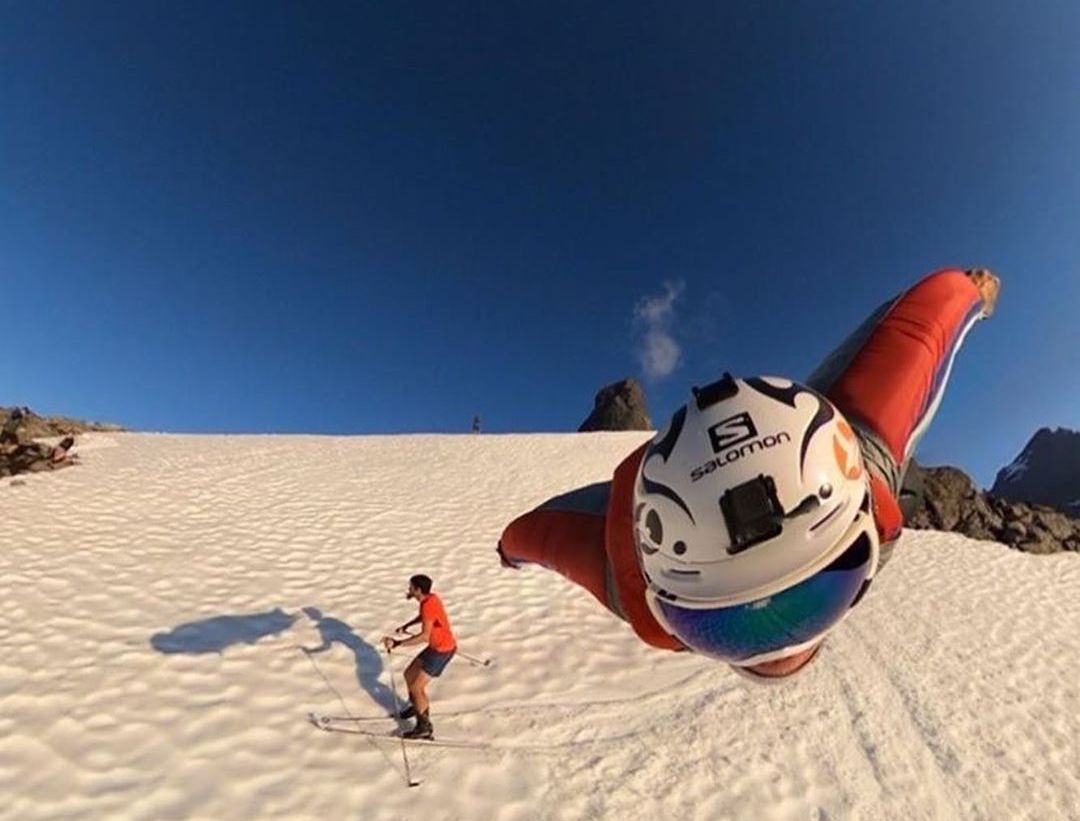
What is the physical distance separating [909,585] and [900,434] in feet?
38.3

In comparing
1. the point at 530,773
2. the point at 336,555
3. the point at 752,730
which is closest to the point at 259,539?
the point at 336,555

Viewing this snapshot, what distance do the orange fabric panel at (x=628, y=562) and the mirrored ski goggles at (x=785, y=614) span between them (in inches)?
28.7

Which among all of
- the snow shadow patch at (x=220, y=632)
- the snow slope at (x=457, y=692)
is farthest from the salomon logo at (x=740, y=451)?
the snow shadow patch at (x=220, y=632)

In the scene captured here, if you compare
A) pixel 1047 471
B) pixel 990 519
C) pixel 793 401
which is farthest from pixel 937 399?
pixel 1047 471

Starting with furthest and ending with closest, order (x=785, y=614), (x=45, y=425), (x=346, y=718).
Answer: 1. (x=45, y=425)
2. (x=346, y=718)
3. (x=785, y=614)

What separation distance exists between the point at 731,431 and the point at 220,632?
27.0 ft

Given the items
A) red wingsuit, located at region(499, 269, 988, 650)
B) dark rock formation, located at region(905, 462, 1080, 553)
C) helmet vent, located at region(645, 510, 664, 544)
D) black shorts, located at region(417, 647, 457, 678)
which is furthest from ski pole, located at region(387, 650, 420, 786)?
dark rock formation, located at region(905, 462, 1080, 553)

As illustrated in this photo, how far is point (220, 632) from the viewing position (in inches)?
321

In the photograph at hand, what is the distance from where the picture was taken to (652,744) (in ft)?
22.0

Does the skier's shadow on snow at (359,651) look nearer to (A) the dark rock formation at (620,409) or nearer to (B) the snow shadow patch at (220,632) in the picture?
(B) the snow shadow patch at (220,632)

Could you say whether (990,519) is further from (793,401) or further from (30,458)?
(30,458)

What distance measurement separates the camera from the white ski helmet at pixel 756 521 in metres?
2.45

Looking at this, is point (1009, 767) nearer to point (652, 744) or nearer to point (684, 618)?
point (652, 744)

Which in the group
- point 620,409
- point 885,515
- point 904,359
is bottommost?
point 885,515
